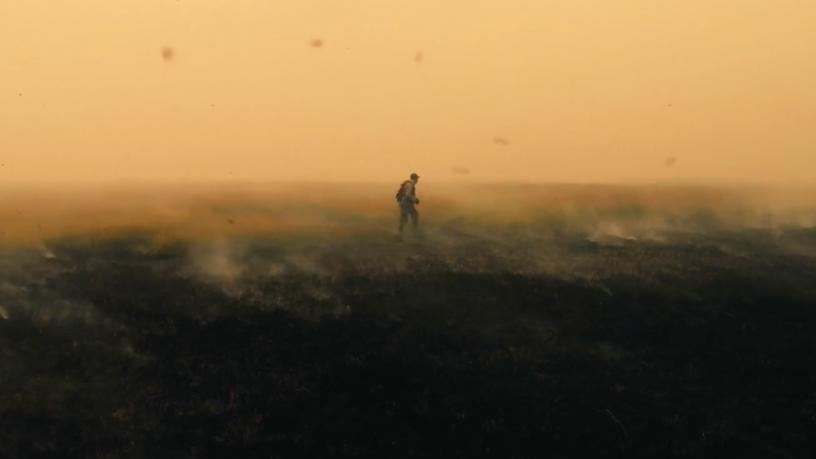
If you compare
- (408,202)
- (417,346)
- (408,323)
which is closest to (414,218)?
(408,202)

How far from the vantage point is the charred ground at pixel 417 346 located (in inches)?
115

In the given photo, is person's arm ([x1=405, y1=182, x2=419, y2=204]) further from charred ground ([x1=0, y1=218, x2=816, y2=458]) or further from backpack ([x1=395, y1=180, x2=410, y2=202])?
charred ground ([x1=0, y1=218, x2=816, y2=458])

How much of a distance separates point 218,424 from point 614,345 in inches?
82.0

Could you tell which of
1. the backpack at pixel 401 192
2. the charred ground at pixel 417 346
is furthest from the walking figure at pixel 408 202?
the charred ground at pixel 417 346

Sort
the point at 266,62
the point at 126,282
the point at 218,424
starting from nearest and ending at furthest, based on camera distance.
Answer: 1. the point at 218,424
2. the point at 126,282
3. the point at 266,62

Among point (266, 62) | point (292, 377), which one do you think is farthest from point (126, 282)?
point (266, 62)

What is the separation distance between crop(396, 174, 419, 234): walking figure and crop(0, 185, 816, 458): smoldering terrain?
0.22 feet

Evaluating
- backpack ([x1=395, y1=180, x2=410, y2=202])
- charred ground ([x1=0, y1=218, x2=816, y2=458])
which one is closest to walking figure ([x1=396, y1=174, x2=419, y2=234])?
backpack ([x1=395, y1=180, x2=410, y2=202])

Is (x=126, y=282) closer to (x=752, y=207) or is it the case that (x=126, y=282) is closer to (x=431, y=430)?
(x=431, y=430)

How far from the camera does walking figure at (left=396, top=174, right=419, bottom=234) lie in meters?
3.33

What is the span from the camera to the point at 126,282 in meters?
3.11

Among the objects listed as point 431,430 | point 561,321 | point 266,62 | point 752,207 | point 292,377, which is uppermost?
point 266,62

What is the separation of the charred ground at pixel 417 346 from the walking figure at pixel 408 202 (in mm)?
134

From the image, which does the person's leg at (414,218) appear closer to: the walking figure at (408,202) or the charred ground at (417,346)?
the walking figure at (408,202)
